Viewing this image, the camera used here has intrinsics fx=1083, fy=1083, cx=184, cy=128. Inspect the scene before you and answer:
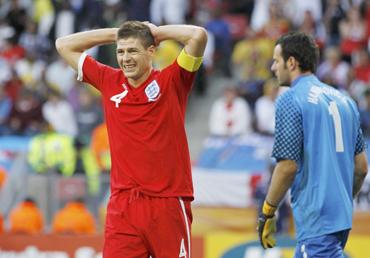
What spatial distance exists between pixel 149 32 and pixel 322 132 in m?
1.33

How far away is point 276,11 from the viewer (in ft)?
63.8

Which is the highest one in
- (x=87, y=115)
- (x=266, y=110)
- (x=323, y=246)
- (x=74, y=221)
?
(x=323, y=246)

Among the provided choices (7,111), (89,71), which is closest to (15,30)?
(7,111)

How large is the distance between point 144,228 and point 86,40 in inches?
56.5

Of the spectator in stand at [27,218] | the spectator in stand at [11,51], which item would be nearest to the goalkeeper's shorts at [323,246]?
the spectator in stand at [27,218]

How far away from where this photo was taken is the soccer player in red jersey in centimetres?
712

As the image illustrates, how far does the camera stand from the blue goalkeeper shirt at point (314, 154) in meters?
7.02

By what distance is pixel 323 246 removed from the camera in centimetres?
704

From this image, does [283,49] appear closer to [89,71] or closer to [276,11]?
[89,71]

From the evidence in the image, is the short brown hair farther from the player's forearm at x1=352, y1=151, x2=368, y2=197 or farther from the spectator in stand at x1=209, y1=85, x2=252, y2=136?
the spectator in stand at x1=209, y1=85, x2=252, y2=136

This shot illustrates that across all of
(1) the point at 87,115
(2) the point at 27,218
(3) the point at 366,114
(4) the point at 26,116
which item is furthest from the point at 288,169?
(4) the point at 26,116

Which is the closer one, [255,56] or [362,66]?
[362,66]

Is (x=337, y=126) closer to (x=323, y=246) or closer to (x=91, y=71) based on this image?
(x=323, y=246)

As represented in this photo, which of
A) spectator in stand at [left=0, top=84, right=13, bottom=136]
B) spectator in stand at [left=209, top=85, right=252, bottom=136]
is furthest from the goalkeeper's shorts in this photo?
spectator in stand at [left=0, top=84, right=13, bottom=136]
